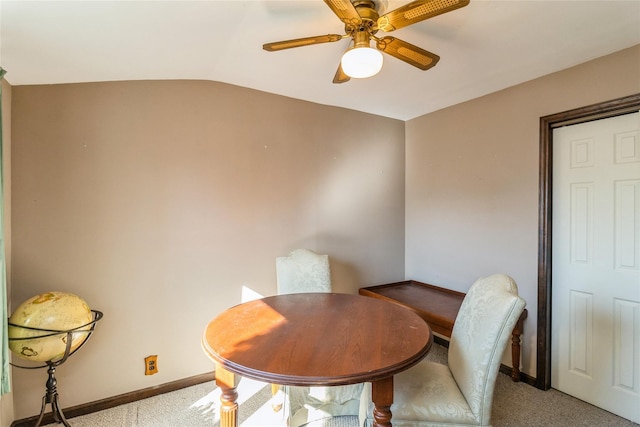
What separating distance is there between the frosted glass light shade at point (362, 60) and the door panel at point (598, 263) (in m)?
1.83

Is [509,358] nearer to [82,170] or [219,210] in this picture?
[219,210]

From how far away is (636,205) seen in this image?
2.05 meters

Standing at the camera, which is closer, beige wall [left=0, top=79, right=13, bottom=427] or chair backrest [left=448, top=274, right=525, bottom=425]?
chair backrest [left=448, top=274, right=525, bottom=425]

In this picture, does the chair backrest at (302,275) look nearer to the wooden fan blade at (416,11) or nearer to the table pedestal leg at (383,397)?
the table pedestal leg at (383,397)

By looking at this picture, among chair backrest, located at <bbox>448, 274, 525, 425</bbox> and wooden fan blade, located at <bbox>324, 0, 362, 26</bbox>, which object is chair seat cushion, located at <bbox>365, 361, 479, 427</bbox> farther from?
wooden fan blade, located at <bbox>324, 0, 362, 26</bbox>

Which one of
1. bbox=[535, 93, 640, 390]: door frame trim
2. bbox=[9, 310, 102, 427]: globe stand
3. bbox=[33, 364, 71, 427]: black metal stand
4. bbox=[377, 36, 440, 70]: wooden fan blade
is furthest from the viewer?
bbox=[535, 93, 640, 390]: door frame trim

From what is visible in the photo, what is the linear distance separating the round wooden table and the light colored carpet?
0.78 metres

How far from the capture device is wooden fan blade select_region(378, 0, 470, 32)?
125cm

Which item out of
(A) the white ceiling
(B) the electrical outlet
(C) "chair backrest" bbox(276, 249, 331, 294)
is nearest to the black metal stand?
(B) the electrical outlet

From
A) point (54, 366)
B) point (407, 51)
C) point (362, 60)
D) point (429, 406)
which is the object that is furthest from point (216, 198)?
point (429, 406)

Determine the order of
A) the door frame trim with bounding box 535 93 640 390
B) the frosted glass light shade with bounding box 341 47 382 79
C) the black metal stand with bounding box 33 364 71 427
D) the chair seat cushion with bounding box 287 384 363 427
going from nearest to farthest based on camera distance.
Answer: the frosted glass light shade with bounding box 341 47 382 79
the black metal stand with bounding box 33 364 71 427
the chair seat cushion with bounding box 287 384 363 427
the door frame trim with bounding box 535 93 640 390

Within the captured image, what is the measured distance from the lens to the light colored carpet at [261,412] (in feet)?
6.70

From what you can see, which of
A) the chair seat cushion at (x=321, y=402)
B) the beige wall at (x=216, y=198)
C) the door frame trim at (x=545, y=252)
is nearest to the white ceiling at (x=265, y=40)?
the beige wall at (x=216, y=198)

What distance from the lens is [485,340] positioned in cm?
146
